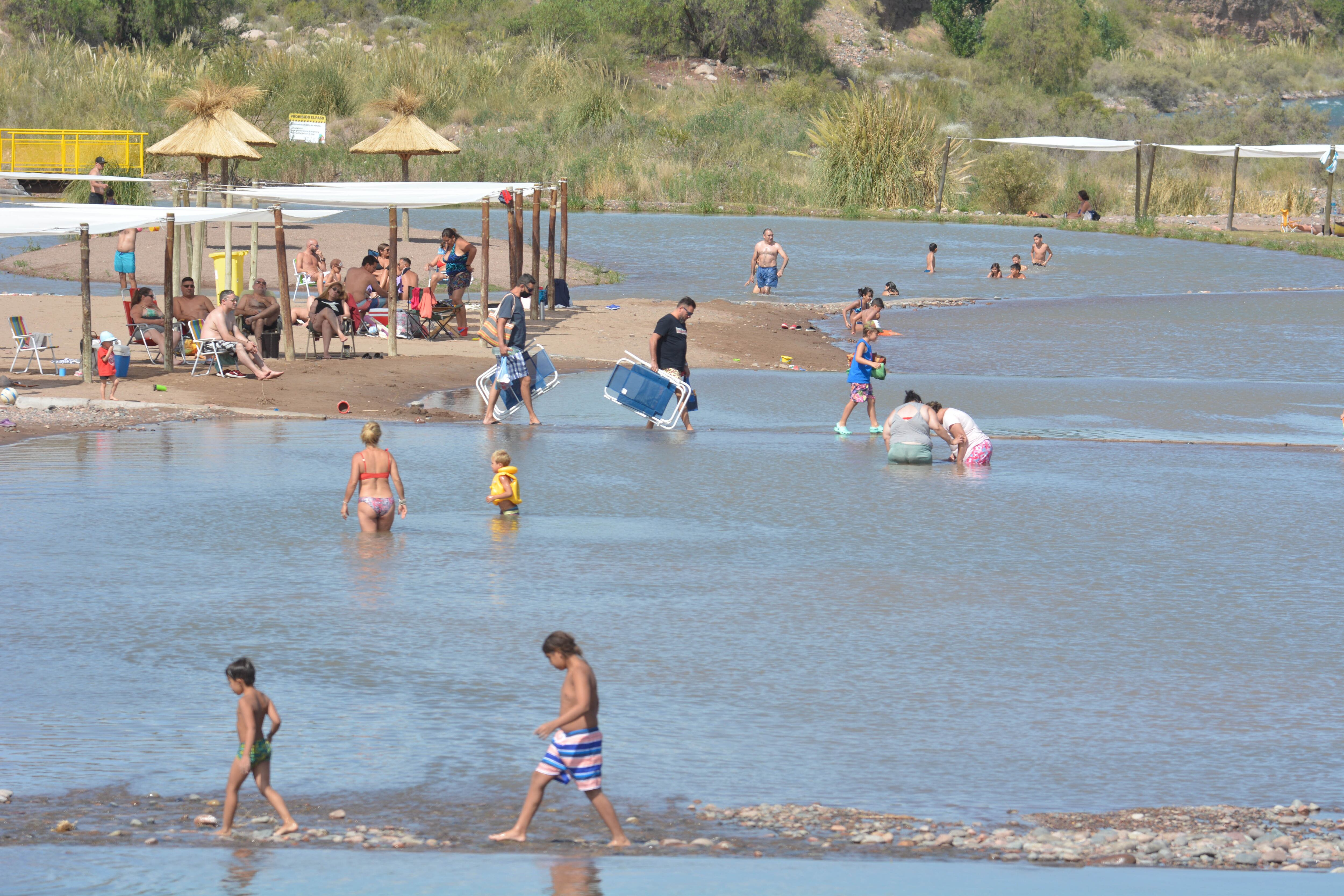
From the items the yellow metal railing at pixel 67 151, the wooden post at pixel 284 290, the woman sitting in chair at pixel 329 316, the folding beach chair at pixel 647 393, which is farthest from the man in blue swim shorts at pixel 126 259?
the yellow metal railing at pixel 67 151

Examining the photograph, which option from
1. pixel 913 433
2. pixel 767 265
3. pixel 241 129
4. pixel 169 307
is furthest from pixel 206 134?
pixel 913 433

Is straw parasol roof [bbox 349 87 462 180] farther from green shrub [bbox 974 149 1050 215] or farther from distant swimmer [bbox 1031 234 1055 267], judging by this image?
green shrub [bbox 974 149 1050 215]

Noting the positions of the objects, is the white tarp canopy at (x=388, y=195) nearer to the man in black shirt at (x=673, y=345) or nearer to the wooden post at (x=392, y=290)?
the wooden post at (x=392, y=290)

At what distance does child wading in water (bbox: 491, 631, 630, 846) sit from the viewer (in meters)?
6.71

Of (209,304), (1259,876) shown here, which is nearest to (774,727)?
(1259,876)

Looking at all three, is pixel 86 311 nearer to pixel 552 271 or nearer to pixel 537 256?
pixel 537 256

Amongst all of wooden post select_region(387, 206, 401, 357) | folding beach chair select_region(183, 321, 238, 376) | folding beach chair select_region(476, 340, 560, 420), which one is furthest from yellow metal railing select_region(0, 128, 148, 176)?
folding beach chair select_region(476, 340, 560, 420)

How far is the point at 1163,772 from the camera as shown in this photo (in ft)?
25.6

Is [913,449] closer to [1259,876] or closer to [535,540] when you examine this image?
[535,540]

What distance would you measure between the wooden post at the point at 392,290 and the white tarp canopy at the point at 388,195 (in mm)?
260

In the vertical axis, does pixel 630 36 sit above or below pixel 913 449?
above

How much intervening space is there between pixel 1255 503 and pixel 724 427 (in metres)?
6.38

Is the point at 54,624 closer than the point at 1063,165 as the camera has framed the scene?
Yes

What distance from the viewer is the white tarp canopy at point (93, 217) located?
18734 millimetres
